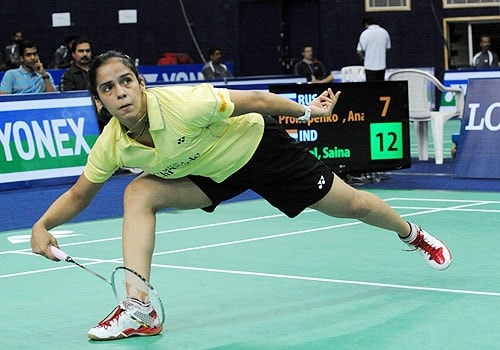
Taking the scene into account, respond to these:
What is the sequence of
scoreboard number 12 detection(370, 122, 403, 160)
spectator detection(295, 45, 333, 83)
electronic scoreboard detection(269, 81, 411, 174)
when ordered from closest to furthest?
electronic scoreboard detection(269, 81, 411, 174), scoreboard number 12 detection(370, 122, 403, 160), spectator detection(295, 45, 333, 83)

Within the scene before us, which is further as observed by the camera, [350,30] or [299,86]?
[350,30]

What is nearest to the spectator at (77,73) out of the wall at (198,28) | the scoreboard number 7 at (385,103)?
the scoreboard number 7 at (385,103)

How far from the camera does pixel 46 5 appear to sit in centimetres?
2573

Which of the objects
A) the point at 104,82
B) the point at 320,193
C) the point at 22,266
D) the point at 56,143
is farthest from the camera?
the point at 56,143

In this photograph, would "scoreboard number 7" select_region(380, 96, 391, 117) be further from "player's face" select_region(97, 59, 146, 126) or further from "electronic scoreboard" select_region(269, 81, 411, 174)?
"player's face" select_region(97, 59, 146, 126)

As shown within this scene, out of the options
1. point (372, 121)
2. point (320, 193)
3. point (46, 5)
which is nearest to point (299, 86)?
point (372, 121)

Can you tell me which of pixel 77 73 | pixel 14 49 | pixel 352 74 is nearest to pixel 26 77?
pixel 77 73

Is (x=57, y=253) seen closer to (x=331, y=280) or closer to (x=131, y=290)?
(x=131, y=290)

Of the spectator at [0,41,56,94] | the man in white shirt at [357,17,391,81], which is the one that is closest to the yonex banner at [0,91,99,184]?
the spectator at [0,41,56,94]

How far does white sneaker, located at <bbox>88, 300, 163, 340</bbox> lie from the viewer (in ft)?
16.7

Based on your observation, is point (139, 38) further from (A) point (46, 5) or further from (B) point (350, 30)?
(B) point (350, 30)

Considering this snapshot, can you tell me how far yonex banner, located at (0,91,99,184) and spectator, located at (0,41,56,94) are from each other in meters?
1.36

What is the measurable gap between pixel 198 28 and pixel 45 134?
14371 mm

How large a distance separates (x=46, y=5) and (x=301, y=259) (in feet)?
64.3
